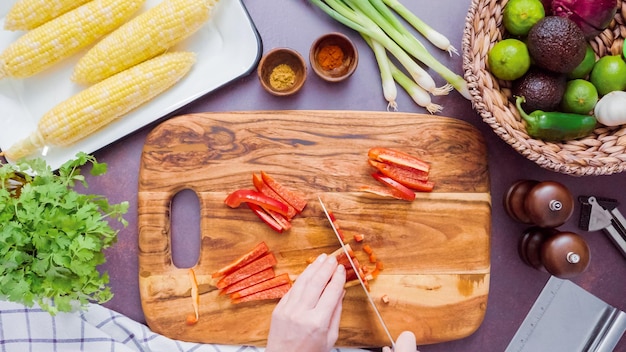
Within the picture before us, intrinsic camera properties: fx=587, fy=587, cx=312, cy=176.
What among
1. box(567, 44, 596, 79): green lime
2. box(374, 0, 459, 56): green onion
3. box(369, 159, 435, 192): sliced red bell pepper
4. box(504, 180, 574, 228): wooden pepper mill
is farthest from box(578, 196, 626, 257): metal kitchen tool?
box(374, 0, 459, 56): green onion

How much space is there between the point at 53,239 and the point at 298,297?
2.28ft

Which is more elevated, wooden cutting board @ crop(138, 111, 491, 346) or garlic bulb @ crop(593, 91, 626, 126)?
garlic bulb @ crop(593, 91, 626, 126)

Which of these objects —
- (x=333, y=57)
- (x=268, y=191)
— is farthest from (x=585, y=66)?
(x=268, y=191)

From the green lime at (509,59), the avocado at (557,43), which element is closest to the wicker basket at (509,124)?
the green lime at (509,59)

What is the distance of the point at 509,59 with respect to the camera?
1.65m

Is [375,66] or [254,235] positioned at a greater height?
[375,66]

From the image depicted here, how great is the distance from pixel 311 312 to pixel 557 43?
1013mm

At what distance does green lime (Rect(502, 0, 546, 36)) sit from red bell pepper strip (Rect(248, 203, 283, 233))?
3.01 ft

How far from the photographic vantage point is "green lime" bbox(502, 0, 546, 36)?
5.48 ft

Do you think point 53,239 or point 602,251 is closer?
point 53,239

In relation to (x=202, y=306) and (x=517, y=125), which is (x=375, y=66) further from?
(x=202, y=306)

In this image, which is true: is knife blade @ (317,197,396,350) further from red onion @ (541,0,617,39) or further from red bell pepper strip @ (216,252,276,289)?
red onion @ (541,0,617,39)

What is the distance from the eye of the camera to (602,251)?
199 centimetres

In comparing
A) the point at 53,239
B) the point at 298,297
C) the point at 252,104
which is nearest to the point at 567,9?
the point at 252,104
